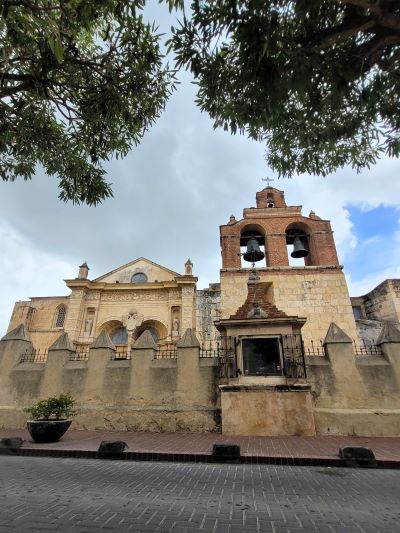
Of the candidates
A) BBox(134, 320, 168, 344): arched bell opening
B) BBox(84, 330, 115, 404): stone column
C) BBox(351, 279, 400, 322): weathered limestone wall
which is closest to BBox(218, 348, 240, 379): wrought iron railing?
BBox(84, 330, 115, 404): stone column

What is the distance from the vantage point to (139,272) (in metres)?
27.9

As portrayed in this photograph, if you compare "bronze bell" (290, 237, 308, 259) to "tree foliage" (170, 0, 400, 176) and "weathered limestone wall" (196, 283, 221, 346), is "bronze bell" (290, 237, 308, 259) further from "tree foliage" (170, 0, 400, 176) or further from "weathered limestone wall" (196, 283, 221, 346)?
"tree foliage" (170, 0, 400, 176)

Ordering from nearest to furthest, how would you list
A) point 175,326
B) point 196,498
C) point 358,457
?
point 196,498 < point 358,457 < point 175,326

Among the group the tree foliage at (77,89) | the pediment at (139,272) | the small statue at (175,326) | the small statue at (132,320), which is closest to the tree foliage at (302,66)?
the tree foliage at (77,89)

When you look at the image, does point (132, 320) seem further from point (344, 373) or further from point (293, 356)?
point (344, 373)

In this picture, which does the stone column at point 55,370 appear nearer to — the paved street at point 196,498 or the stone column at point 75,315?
the paved street at point 196,498

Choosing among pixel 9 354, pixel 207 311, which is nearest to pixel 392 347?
pixel 9 354

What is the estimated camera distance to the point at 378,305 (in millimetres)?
23812

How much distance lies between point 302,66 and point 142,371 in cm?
961

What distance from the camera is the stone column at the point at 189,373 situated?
31.2ft

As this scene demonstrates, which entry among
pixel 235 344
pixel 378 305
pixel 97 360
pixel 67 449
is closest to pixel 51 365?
pixel 97 360

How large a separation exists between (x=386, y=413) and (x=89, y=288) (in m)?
23.0

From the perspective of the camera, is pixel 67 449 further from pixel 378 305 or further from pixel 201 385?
pixel 378 305

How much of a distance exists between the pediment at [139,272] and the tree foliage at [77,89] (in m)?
19.6
